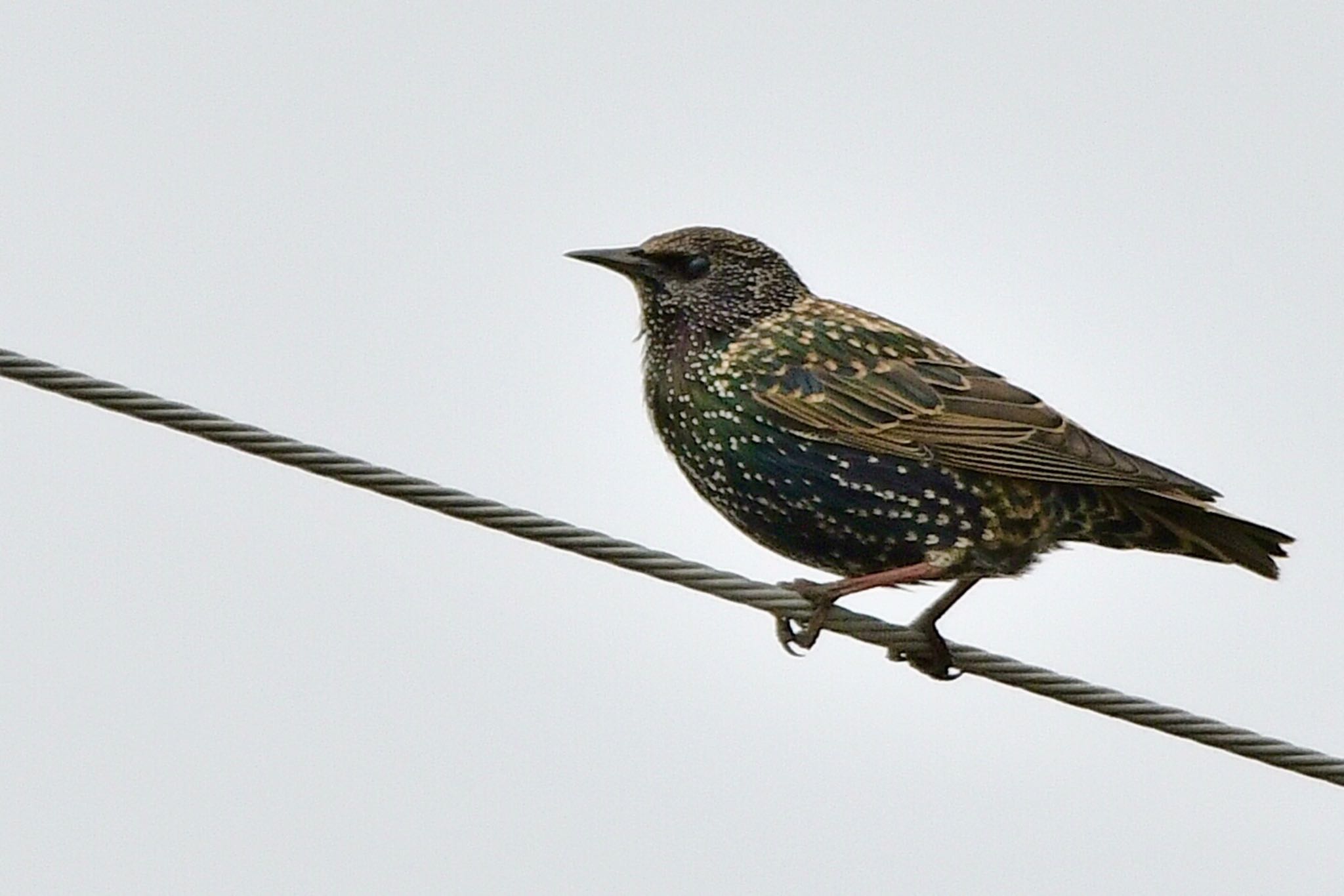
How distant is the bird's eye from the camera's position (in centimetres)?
820

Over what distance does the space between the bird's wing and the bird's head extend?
0.42 ft

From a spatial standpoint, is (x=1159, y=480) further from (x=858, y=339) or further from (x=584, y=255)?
(x=584, y=255)

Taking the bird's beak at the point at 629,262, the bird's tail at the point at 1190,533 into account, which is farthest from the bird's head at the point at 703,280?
the bird's tail at the point at 1190,533

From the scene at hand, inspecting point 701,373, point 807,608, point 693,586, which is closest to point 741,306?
point 701,373

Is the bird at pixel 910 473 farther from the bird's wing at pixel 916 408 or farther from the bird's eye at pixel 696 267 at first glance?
the bird's eye at pixel 696 267

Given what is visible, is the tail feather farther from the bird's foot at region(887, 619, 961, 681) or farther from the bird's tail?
the bird's foot at region(887, 619, 961, 681)

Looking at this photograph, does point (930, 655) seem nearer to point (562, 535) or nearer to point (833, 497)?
point (833, 497)

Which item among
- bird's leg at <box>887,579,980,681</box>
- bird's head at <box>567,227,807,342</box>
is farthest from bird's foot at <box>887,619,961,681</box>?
bird's head at <box>567,227,807,342</box>

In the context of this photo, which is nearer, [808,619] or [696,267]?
[808,619]

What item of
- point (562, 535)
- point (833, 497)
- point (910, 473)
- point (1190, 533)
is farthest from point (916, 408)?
point (562, 535)

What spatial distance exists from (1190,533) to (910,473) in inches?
31.4

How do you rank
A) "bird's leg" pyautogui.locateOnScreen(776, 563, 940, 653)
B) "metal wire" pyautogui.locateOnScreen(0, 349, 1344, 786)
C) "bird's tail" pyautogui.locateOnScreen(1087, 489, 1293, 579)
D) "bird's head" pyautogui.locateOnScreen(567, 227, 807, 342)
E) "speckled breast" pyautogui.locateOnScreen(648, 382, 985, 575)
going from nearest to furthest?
"metal wire" pyautogui.locateOnScreen(0, 349, 1344, 786) → "bird's leg" pyautogui.locateOnScreen(776, 563, 940, 653) → "bird's tail" pyautogui.locateOnScreen(1087, 489, 1293, 579) → "speckled breast" pyautogui.locateOnScreen(648, 382, 985, 575) → "bird's head" pyautogui.locateOnScreen(567, 227, 807, 342)

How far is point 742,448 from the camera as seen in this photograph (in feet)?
25.0

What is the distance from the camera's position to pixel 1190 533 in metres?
7.44
